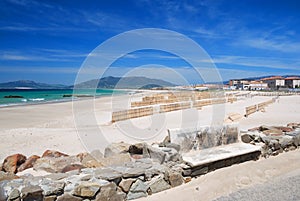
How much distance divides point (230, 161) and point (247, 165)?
336mm

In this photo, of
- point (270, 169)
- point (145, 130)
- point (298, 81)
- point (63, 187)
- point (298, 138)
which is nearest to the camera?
point (63, 187)

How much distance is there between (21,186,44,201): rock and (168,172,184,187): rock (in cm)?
186

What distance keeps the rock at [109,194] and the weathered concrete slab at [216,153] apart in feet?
4.35

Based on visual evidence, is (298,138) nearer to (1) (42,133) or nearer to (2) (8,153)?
(2) (8,153)

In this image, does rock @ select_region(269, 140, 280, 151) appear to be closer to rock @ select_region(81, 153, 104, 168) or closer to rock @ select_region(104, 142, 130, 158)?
rock @ select_region(104, 142, 130, 158)

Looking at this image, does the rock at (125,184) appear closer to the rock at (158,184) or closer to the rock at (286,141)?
the rock at (158,184)

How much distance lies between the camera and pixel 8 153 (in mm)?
6660

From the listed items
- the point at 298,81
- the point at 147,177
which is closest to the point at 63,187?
the point at 147,177

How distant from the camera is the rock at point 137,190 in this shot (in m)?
3.47

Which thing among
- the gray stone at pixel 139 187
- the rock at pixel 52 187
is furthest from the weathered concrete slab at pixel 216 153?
the rock at pixel 52 187

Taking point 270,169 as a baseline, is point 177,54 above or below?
above

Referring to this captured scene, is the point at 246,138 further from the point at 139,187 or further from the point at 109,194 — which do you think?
the point at 109,194

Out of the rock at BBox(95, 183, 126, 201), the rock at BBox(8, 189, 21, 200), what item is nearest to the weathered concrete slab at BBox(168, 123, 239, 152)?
the rock at BBox(95, 183, 126, 201)

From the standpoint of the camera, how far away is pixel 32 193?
279 cm
